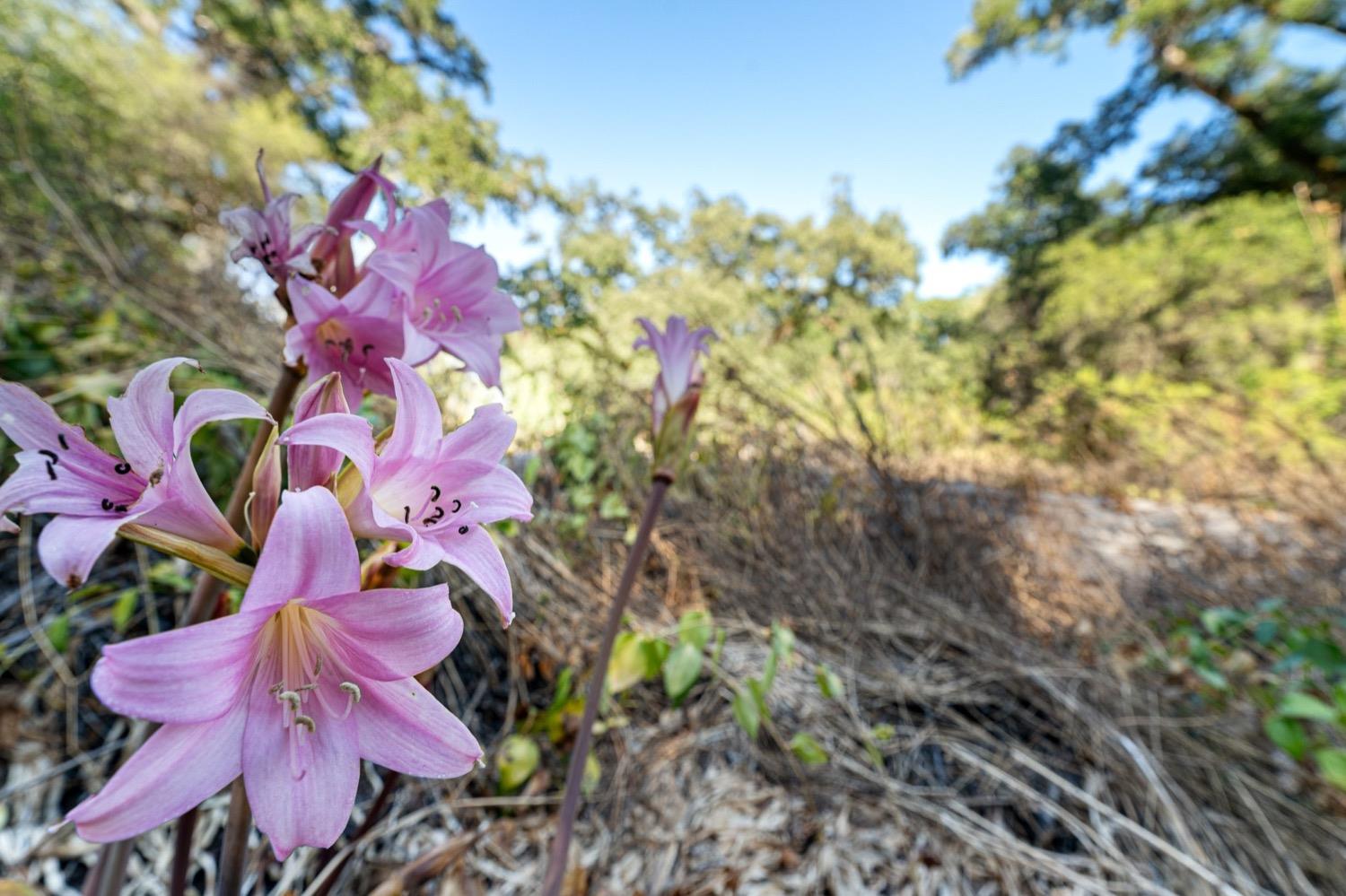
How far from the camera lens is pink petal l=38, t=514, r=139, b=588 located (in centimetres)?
47

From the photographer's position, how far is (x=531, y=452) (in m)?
2.38

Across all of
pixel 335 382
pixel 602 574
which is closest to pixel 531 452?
pixel 602 574

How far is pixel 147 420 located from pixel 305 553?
0.83 feet

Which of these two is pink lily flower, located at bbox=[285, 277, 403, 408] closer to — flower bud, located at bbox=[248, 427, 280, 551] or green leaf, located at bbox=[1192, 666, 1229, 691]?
flower bud, located at bbox=[248, 427, 280, 551]

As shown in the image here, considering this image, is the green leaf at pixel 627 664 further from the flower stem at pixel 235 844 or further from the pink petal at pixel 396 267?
the pink petal at pixel 396 267

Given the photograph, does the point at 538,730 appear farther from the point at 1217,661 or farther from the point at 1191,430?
the point at 1191,430

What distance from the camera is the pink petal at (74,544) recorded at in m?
0.47

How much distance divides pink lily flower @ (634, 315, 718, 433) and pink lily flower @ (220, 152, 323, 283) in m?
0.58

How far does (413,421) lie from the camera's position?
623 mm

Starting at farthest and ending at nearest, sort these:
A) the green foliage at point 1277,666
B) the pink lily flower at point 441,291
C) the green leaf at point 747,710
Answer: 1. the green foliage at point 1277,666
2. the green leaf at point 747,710
3. the pink lily flower at point 441,291

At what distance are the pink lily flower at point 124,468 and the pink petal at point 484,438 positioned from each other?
7.3 inches

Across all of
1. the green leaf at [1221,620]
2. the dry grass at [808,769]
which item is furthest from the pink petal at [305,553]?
the green leaf at [1221,620]

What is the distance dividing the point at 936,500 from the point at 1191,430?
230 centimetres

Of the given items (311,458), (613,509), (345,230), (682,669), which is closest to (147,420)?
(311,458)
